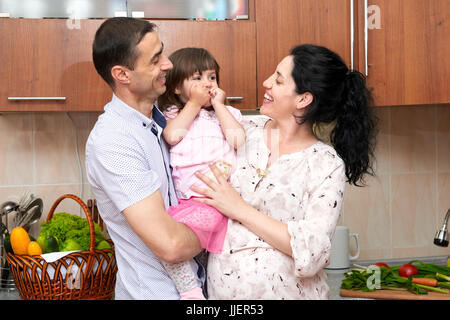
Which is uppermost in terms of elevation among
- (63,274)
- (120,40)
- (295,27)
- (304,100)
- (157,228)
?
(295,27)

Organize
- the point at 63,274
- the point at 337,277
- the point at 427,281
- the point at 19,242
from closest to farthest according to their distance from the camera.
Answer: the point at 63,274
the point at 19,242
the point at 427,281
the point at 337,277

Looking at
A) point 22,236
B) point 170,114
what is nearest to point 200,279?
point 170,114

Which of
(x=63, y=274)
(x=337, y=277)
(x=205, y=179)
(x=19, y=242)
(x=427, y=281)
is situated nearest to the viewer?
(x=205, y=179)

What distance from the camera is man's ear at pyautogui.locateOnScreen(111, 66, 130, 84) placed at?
3.19ft

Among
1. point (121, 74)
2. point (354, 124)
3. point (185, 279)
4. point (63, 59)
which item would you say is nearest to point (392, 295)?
point (354, 124)

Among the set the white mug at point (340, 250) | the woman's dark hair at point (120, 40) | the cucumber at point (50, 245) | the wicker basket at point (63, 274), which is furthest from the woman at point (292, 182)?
the white mug at point (340, 250)

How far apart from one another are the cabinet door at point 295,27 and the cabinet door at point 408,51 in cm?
6

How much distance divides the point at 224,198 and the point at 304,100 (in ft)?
0.84

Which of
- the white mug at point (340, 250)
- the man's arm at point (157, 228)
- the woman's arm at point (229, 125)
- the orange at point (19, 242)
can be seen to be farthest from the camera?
the white mug at point (340, 250)

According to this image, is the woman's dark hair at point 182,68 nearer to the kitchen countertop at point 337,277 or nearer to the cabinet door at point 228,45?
the cabinet door at point 228,45

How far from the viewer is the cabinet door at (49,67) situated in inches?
55.1

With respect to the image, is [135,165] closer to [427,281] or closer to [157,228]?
[157,228]

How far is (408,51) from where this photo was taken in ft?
4.75

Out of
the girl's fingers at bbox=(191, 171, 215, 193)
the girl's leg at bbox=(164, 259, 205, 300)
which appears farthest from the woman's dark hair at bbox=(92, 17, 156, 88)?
the girl's leg at bbox=(164, 259, 205, 300)
